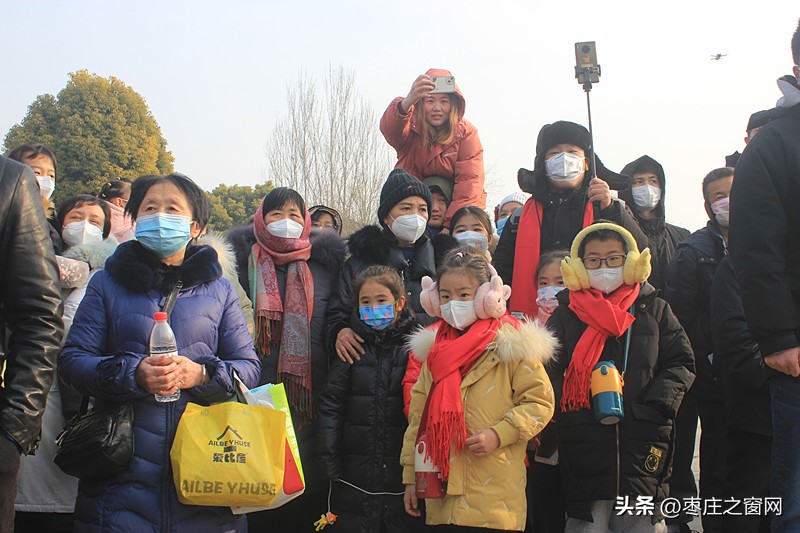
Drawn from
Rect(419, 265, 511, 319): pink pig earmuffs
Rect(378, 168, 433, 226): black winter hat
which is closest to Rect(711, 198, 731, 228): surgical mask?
Rect(378, 168, 433, 226): black winter hat

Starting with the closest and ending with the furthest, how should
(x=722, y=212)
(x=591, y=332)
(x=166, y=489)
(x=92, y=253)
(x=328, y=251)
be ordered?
(x=166, y=489) < (x=591, y=332) < (x=92, y=253) < (x=328, y=251) < (x=722, y=212)

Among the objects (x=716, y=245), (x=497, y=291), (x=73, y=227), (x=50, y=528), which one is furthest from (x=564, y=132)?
(x=50, y=528)

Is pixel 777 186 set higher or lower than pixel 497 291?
higher

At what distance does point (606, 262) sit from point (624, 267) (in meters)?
0.12

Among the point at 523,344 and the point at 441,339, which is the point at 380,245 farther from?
the point at 523,344

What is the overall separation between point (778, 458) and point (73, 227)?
194 inches

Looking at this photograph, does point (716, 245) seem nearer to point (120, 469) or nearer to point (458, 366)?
→ point (458, 366)

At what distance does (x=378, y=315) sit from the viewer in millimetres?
4625

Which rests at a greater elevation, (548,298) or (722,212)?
(722,212)

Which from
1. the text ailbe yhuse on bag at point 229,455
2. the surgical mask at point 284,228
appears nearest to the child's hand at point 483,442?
the text ailbe yhuse on bag at point 229,455

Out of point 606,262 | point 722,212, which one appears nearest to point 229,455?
point 606,262

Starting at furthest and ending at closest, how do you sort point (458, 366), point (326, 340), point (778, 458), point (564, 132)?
point (564, 132) → point (326, 340) → point (458, 366) → point (778, 458)

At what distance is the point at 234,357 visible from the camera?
357cm

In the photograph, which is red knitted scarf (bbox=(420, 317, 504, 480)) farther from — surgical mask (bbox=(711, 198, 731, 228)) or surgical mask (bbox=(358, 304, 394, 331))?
surgical mask (bbox=(711, 198, 731, 228))
